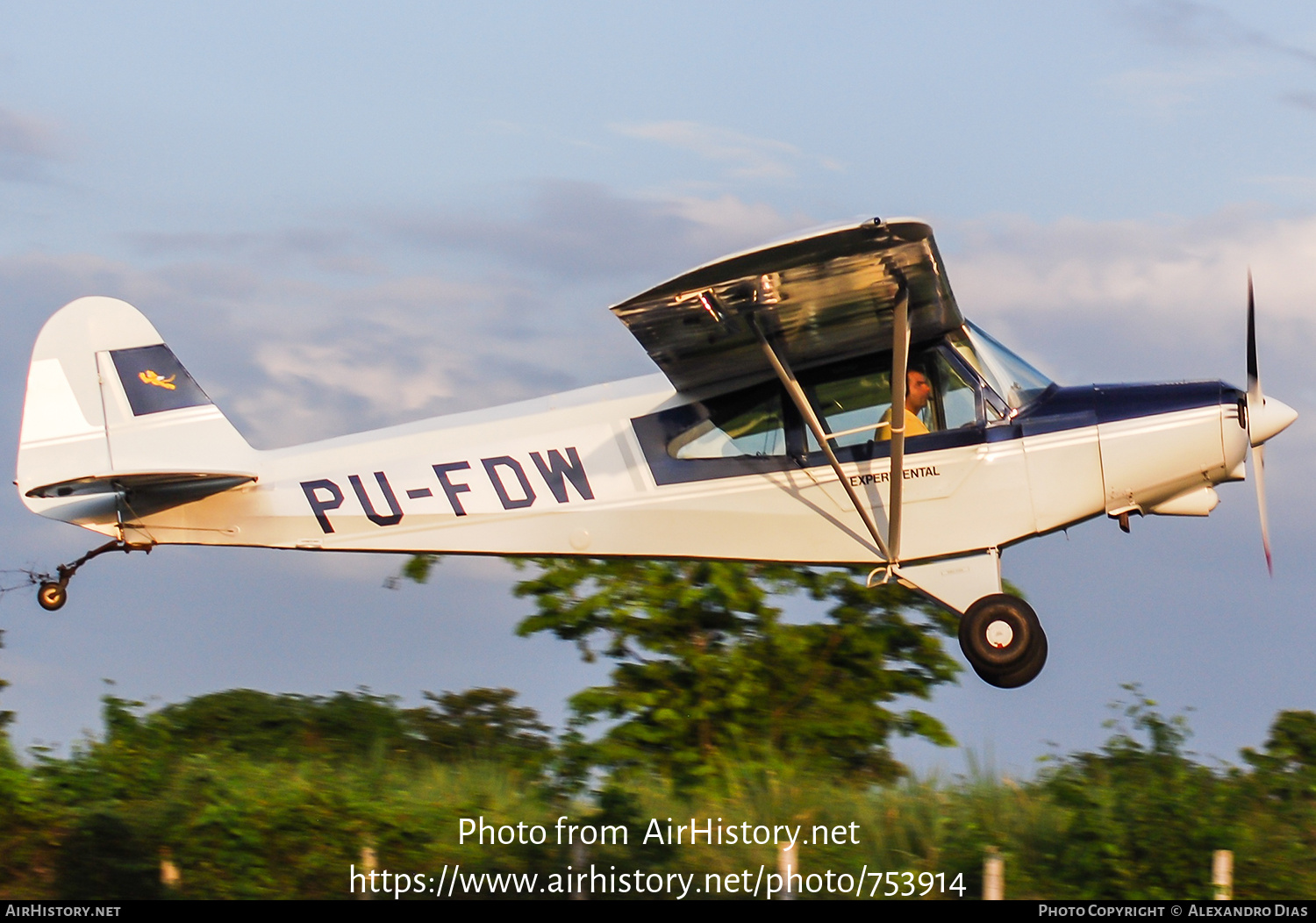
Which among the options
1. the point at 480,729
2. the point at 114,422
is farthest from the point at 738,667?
the point at 114,422

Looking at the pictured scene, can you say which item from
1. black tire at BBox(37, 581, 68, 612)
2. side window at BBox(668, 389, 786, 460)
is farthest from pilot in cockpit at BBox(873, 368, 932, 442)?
black tire at BBox(37, 581, 68, 612)

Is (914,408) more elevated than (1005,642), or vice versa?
(914,408)

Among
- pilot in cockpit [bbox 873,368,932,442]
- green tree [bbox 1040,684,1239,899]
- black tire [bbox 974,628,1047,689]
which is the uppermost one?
pilot in cockpit [bbox 873,368,932,442]

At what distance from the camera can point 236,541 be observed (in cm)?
905

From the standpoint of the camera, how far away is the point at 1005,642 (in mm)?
7977

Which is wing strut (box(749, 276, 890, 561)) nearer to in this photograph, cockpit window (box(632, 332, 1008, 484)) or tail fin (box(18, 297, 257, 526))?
cockpit window (box(632, 332, 1008, 484))

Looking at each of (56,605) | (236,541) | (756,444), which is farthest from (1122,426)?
(56,605)

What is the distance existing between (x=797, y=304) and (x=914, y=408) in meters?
1.13

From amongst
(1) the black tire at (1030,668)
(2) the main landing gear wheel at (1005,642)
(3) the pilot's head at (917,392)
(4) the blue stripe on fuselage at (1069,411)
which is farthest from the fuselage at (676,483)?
(1) the black tire at (1030,668)

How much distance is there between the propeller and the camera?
327 inches

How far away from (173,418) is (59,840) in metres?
3.01

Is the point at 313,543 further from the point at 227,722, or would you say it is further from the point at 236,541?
the point at 227,722

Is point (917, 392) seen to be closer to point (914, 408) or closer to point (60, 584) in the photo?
point (914, 408)

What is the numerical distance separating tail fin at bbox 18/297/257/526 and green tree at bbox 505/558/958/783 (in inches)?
134
